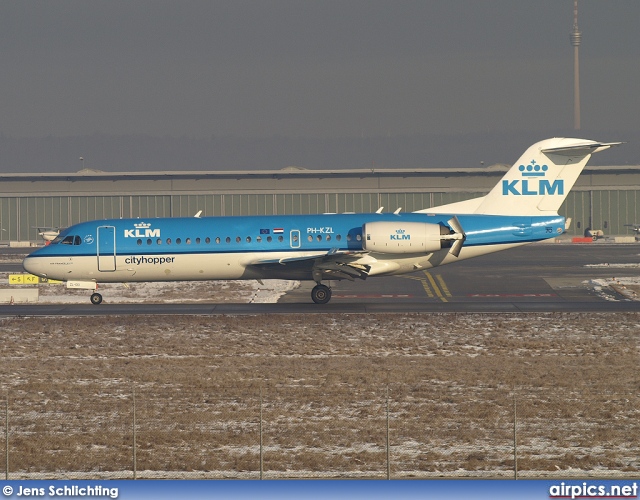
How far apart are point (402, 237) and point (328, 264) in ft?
9.81

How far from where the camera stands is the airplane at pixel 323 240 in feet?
114

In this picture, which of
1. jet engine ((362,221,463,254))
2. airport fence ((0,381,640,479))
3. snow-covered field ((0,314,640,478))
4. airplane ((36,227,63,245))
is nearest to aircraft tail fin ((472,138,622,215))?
jet engine ((362,221,463,254))

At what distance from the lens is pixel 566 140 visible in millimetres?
36562

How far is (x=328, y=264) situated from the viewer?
1361 inches

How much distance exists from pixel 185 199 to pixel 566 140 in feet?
210

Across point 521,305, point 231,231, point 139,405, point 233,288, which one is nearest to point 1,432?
point 139,405

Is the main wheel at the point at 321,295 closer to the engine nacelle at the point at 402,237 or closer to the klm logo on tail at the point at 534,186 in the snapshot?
the engine nacelle at the point at 402,237

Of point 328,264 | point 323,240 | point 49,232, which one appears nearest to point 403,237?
point 328,264

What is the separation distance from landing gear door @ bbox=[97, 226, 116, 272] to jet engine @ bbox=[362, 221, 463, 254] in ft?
33.1

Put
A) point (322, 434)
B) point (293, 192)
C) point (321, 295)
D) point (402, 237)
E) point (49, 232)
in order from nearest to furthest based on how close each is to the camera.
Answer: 1. point (322, 434)
2. point (402, 237)
3. point (321, 295)
4. point (49, 232)
5. point (293, 192)

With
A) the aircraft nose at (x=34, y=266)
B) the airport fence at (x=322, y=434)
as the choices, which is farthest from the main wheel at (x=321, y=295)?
the airport fence at (x=322, y=434)

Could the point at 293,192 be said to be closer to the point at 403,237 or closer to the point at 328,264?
the point at 328,264

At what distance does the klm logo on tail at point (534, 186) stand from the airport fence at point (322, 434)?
16875 millimetres

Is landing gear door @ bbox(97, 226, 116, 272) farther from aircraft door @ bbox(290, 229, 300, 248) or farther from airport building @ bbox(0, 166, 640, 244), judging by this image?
airport building @ bbox(0, 166, 640, 244)
